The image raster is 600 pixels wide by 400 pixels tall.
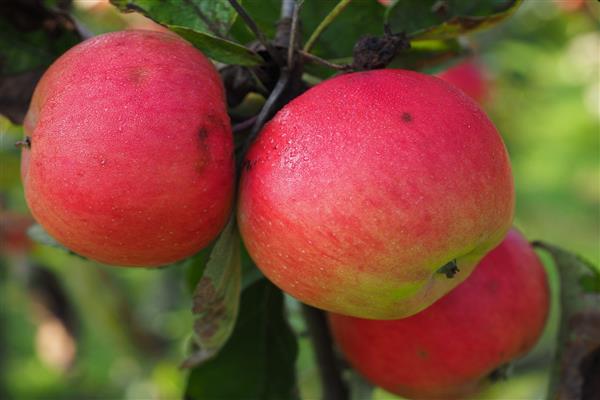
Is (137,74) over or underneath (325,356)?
over

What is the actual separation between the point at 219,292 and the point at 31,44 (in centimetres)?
53

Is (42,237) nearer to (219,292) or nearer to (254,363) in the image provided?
(219,292)

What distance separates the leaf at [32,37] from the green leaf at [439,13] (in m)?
0.55

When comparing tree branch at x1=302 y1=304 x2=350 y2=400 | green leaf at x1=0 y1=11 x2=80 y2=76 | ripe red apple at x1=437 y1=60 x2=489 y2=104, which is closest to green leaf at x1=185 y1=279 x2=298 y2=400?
tree branch at x1=302 y1=304 x2=350 y2=400

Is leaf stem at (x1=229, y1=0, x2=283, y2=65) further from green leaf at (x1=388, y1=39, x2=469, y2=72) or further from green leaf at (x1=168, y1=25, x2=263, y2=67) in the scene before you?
green leaf at (x1=388, y1=39, x2=469, y2=72)

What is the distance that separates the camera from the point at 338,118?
1.02 metres

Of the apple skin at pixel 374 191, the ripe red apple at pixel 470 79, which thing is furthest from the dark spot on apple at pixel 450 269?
the ripe red apple at pixel 470 79

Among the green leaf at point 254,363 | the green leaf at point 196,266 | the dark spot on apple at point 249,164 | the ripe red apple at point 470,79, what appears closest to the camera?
the dark spot on apple at point 249,164

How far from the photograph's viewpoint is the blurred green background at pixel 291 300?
2.97 m

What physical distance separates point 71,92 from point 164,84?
126mm

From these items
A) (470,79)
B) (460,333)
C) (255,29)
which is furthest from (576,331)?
(470,79)

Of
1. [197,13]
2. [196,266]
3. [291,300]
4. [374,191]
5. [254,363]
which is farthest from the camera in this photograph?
[291,300]

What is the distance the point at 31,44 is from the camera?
130cm

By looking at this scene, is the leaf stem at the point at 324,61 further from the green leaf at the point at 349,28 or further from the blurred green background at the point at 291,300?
the blurred green background at the point at 291,300
